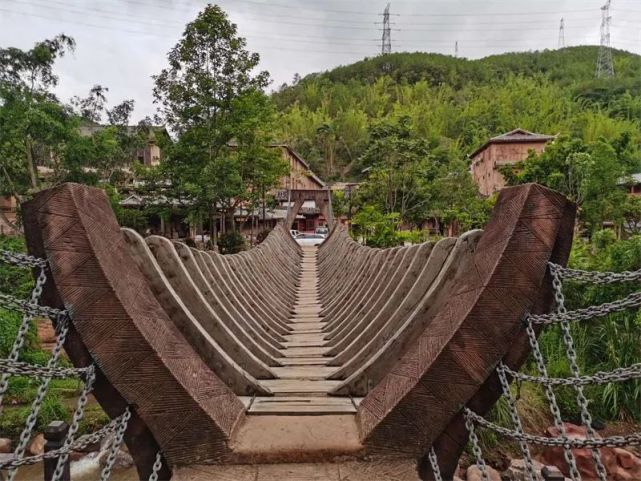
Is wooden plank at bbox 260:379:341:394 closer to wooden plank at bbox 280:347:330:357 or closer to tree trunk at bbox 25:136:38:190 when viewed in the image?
wooden plank at bbox 280:347:330:357

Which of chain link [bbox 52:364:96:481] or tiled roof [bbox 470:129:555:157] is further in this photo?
tiled roof [bbox 470:129:555:157]

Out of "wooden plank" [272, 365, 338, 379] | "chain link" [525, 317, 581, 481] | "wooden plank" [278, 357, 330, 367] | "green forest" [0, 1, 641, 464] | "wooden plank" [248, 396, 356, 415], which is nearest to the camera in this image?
"chain link" [525, 317, 581, 481]

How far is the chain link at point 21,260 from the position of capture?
1.12 meters

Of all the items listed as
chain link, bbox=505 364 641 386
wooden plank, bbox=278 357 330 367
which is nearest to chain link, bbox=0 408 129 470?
chain link, bbox=505 364 641 386

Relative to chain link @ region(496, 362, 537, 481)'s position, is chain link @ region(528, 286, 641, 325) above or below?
above

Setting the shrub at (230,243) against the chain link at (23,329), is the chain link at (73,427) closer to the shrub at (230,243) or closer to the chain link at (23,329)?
the chain link at (23,329)

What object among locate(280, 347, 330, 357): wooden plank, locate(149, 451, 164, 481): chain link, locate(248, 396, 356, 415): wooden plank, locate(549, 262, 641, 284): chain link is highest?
locate(549, 262, 641, 284): chain link

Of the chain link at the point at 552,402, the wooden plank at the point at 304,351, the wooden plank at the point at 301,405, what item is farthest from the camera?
the wooden plank at the point at 304,351

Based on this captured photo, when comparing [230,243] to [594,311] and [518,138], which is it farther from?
[518,138]

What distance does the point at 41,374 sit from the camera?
3.66 ft

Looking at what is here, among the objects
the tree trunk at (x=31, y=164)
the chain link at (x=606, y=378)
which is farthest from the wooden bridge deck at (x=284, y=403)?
the tree trunk at (x=31, y=164)

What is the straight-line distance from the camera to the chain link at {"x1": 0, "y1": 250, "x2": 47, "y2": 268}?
1122mm

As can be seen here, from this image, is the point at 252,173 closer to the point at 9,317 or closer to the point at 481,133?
the point at 9,317

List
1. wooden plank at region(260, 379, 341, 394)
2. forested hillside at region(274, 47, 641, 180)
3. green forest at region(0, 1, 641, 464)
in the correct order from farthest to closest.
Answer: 1. forested hillside at region(274, 47, 641, 180)
2. green forest at region(0, 1, 641, 464)
3. wooden plank at region(260, 379, 341, 394)
